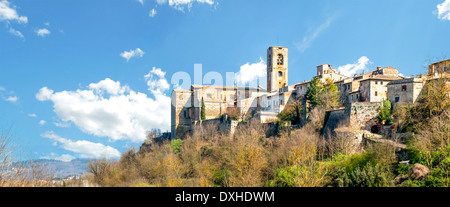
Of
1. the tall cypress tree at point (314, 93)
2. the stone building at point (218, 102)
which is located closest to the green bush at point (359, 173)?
the tall cypress tree at point (314, 93)

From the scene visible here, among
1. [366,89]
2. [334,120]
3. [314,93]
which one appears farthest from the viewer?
[366,89]

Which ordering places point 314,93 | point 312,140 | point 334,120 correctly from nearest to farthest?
point 312,140, point 334,120, point 314,93

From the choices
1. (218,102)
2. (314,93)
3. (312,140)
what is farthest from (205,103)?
(312,140)

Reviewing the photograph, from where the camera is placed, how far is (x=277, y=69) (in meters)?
64.1

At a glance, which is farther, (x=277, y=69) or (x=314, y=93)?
(x=277, y=69)

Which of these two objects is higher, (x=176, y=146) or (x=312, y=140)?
(x=312, y=140)

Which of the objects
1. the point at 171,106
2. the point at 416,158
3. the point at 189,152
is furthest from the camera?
the point at 171,106

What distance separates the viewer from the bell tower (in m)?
63.7

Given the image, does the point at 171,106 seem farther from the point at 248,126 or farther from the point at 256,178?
the point at 256,178

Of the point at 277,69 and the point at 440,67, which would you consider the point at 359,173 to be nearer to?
the point at 440,67
